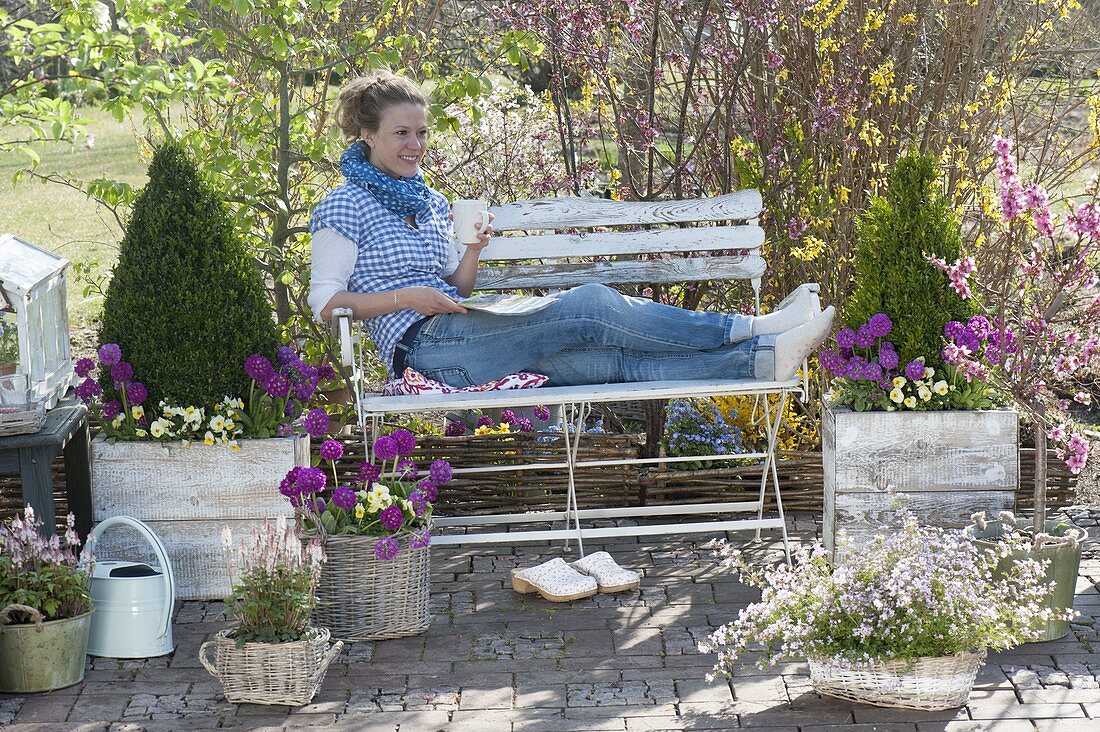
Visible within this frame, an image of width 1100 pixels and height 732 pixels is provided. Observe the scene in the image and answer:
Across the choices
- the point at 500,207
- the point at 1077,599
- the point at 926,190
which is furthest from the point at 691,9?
the point at 1077,599

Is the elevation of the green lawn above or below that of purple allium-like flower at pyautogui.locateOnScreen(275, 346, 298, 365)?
above

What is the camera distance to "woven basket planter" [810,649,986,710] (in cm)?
285

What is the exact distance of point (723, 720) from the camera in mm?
2883

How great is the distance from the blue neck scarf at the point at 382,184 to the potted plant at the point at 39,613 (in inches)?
55.0

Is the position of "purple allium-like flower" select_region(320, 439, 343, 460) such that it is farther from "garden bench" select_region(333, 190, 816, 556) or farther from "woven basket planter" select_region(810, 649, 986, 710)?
"woven basket planter" select_region(810, 649, 986, 710)

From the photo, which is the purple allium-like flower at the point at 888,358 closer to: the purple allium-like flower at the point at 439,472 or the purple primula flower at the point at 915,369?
the purple primula flower at the point at 915,369

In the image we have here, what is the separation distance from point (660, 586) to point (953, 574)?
1.03 m

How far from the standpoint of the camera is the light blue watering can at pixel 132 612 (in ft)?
10.7

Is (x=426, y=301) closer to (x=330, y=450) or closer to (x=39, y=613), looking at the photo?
(x=330, y=450)

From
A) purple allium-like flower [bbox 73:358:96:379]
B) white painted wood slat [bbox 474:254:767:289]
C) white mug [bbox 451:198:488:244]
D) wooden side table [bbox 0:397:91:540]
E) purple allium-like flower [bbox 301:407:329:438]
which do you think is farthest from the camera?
white painted wood slat [bbox 474:254:767:289]

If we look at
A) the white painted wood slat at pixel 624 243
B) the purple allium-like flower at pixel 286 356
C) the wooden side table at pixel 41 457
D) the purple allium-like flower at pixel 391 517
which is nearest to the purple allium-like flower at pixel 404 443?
the purple allium-like flower at pixel 391 517

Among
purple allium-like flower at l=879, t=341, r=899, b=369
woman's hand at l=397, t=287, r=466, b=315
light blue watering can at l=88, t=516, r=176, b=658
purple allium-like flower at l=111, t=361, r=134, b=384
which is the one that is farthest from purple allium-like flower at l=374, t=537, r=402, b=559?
purple allium-like flower at l=879, t=341, r=899, b=369

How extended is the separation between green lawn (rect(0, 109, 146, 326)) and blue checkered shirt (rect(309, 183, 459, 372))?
385 centimetres

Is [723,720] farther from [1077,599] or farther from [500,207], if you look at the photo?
[500,207]
